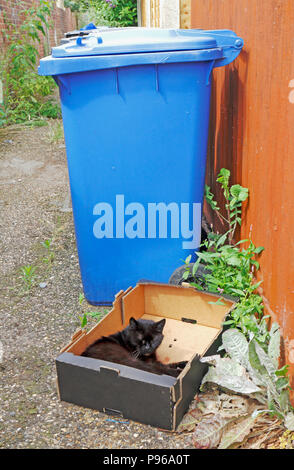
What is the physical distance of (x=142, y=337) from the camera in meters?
2.29

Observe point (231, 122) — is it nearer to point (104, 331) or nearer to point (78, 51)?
point (78, 51)

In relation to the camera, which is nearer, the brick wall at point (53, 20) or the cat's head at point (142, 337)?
the cat's head at point (142, 337)

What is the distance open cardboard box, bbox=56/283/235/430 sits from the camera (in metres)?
1.82

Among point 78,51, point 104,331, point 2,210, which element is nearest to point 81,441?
point 104,331

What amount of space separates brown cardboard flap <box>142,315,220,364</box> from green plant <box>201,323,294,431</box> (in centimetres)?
36

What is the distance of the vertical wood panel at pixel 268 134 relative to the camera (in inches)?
72.5

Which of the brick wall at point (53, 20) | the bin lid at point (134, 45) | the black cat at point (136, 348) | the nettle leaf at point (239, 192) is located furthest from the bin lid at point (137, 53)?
the brick wall at point (53, 20)

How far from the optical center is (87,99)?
2.46 m

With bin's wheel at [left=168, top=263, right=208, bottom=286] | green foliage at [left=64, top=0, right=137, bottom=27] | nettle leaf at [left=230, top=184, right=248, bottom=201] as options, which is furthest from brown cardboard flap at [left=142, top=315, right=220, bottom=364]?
green foliage at [left=64, top=0, right=137, bottom=27]

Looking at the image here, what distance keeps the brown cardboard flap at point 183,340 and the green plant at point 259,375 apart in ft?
1.17

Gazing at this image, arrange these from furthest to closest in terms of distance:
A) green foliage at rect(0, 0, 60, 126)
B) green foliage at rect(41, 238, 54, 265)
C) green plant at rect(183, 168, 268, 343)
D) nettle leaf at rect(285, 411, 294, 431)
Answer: green foliage at rect(0, 0, 60, 126)
green foliage at rect(41, 238, 54, 265)
green plant at rect(183, 168, 268, 343)
nettle leaf at rect(285, 411, 294, 431)

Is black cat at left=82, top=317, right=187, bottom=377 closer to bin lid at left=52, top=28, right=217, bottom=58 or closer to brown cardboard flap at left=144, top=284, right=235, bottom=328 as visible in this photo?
brown cardboard flap at left=144, top=284, right=235, bottom=328

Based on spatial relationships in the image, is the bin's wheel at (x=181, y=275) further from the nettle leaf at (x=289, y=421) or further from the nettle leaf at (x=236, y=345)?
the nettle leaf at (x=289, y=421)

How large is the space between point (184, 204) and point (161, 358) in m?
0.91
